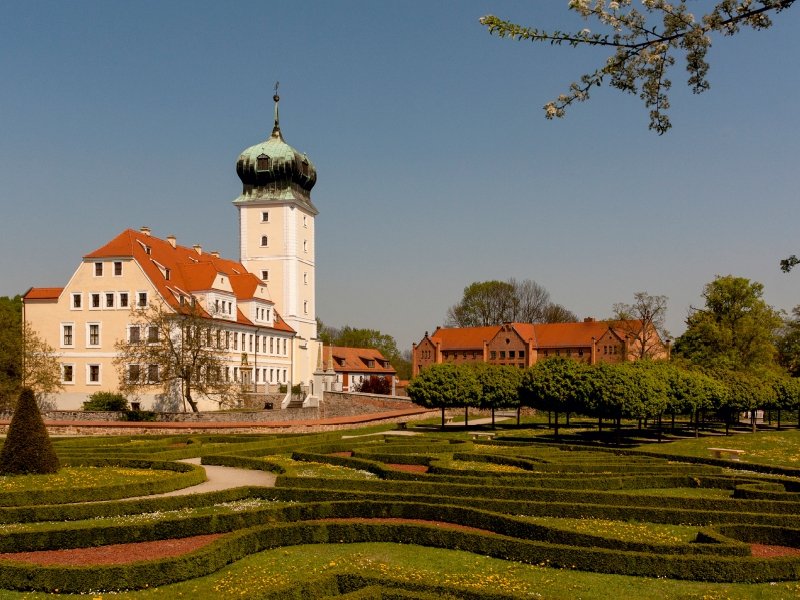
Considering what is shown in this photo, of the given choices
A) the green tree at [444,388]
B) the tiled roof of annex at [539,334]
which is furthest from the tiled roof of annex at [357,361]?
the green tree at [444,388]

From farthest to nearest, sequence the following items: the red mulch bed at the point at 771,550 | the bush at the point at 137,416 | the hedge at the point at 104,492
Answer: the bush at the point at 137,416 < the hedge at the point at 104,492 < the red mulch bed at the point at 771,550

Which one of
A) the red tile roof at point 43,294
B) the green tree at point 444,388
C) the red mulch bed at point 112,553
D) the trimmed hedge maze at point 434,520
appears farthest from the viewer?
the red tile roof at point 43,294

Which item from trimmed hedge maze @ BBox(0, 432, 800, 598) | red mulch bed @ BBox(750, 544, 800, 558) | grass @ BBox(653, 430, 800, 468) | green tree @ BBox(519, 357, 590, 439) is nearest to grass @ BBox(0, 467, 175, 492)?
trimmed hedge maze @ BBox(0, 432, 800, 598)

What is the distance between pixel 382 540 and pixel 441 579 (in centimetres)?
303

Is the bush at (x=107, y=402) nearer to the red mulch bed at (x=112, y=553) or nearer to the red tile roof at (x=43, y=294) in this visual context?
the red tile roof at (x=43, y=294)

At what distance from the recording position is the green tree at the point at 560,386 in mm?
38156

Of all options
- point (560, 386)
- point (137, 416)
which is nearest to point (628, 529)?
point (560, 386)

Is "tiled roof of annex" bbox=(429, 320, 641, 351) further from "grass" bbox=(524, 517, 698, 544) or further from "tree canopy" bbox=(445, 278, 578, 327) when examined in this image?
"grass" bbox=(524, 517, 698, 544)

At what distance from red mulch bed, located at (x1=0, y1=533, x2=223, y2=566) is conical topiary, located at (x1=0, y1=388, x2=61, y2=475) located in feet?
29.4

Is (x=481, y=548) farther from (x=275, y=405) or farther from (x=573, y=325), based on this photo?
(x=573, y=325)

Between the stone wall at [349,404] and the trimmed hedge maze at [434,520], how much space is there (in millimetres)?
28618

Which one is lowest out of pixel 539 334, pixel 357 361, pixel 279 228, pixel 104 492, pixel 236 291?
pixel 104 492

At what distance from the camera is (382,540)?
14867 millimetres

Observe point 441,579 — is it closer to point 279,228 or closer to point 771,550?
point 771,550
